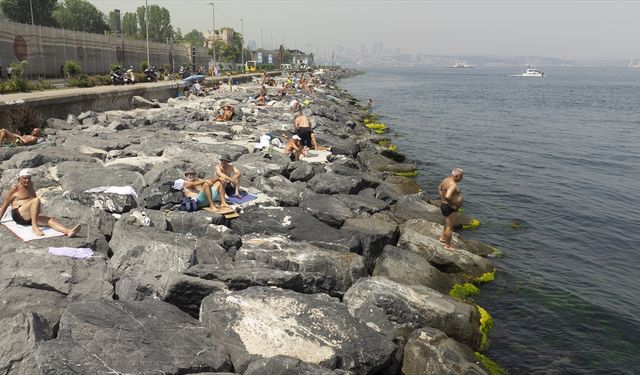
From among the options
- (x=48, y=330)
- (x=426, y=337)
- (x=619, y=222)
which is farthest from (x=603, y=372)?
(x=619, y=222)

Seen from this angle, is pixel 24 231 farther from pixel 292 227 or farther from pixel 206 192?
pixel 292 227

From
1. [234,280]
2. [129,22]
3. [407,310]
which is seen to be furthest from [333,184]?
[129,22]

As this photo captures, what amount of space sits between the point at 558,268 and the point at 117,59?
142ft

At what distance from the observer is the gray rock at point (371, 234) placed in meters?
10.8

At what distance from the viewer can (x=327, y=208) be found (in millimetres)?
12172

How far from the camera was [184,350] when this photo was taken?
5832mm

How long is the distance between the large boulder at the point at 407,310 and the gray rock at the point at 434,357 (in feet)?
1.18

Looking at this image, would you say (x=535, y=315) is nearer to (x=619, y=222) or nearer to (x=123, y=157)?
(x=619, y=222)

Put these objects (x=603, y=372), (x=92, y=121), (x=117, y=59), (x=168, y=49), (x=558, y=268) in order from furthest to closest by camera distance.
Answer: (x=168, y=49)
(x=117, y=59)
(x=92, y=121)
(x=558, y=268)
(x=603, y=372)

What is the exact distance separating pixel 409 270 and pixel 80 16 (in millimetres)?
109039

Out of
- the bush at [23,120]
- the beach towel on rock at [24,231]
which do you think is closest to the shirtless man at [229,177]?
the beach towel on rock at [24,231]

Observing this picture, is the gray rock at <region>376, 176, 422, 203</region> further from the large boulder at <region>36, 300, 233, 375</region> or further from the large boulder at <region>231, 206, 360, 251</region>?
the large boulder at <region>36, 300, 233, 375</region>

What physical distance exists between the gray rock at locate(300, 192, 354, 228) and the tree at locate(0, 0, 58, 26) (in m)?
82.4

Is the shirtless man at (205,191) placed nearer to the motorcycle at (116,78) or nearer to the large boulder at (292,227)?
the large boulder at (292,227)
